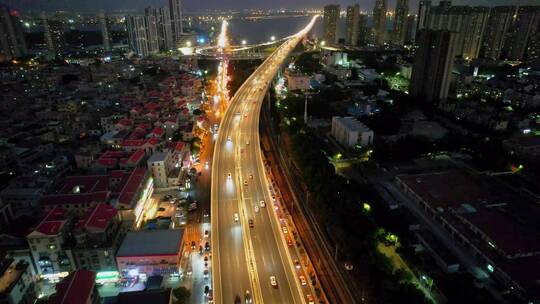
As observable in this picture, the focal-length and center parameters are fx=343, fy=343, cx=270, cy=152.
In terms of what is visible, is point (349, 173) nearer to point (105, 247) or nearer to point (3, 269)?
point (105, 247)

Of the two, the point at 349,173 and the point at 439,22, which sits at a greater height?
the point at 439,22

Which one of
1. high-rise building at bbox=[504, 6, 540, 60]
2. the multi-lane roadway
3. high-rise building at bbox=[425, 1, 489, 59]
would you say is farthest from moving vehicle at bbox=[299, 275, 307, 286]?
high-rise building at bbox=[504, 6, 540, 60]

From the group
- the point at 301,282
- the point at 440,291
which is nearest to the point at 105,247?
the point at 301,282

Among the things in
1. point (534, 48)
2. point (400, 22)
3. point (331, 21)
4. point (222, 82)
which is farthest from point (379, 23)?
point (222, 82)

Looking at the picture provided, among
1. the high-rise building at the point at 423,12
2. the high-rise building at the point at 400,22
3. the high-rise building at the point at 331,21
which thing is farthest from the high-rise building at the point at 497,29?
the high-rise building at the point at 331,21

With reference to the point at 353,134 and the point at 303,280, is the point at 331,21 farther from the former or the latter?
the point at 303,280

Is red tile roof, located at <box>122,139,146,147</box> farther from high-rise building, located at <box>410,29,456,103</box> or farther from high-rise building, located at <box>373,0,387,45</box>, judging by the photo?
high-rise building, located at <box>373,0,387,45</box>
